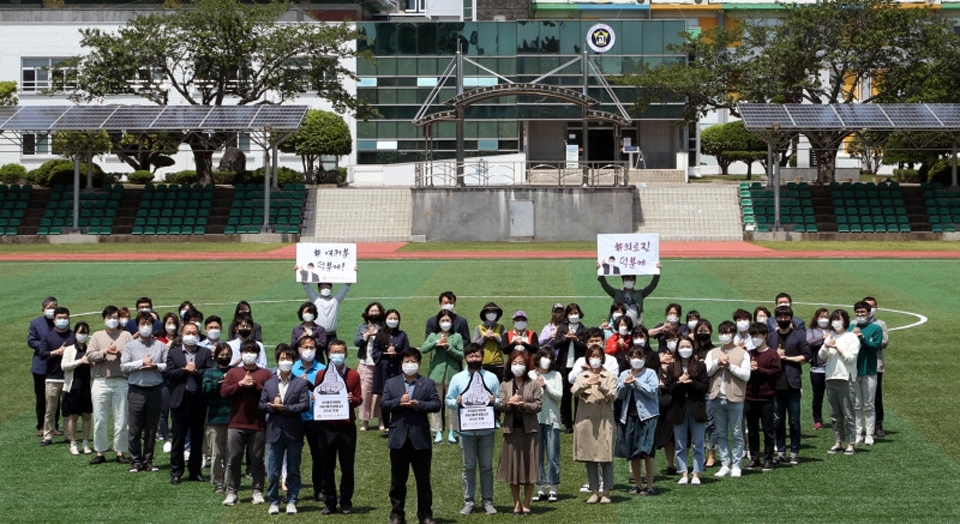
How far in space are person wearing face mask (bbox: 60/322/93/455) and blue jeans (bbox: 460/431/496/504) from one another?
6011 mm

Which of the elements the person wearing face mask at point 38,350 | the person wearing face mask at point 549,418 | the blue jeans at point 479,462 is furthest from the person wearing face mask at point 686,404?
the person wearing face mask at point 38,350

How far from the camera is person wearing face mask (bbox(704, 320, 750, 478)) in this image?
16.9 metres

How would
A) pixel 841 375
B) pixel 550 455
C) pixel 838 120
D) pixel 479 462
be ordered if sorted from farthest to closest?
1. pixel 838 120
2. pixel 841 375
3. pixel 550 455
4. pixel 479 462

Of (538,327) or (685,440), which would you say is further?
(538,327)

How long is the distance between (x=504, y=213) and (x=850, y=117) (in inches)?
634

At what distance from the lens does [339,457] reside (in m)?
15.4

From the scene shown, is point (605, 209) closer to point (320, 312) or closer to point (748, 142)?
point (748, 142)

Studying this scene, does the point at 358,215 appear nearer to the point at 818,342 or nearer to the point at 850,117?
the point at 850,117

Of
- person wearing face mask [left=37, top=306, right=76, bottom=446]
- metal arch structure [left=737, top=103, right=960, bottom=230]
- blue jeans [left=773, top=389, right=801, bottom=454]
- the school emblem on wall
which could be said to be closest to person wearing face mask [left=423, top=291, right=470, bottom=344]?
blue jeans [left=773, top=389, right=801, bottom=454]

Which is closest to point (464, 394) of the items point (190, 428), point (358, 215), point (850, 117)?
point (190, 428)

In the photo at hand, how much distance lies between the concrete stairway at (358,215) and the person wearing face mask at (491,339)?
A: 39.5 metres

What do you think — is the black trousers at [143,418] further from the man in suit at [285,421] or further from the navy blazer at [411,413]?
the navy blazer at [411,413]

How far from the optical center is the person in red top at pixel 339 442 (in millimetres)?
15375

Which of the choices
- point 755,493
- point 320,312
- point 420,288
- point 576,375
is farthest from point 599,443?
point 420,288
